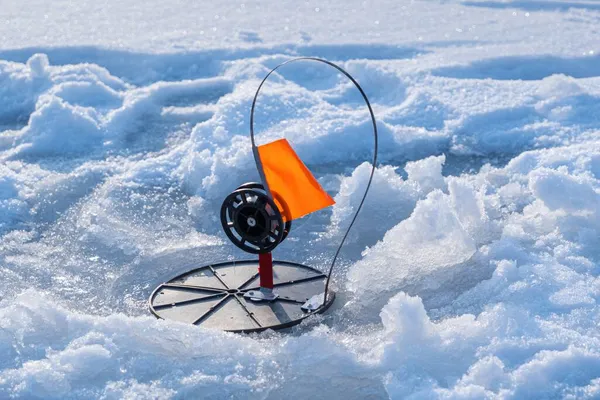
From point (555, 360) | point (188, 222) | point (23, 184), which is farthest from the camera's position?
point (23, 184)

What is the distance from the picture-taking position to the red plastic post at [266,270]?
4.14m

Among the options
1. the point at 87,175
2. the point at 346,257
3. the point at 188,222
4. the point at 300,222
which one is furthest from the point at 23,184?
the point at 346,257

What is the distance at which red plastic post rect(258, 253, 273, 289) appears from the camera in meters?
4.14

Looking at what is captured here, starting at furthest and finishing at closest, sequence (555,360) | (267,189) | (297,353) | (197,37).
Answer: (197,37) < (267,189) < (297,353) < (555,360)

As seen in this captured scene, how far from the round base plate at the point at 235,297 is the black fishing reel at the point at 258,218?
281 mm

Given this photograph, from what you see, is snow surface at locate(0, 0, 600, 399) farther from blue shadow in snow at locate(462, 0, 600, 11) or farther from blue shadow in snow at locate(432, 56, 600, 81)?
blue shadow in snow at locate(462, 0, 600, 11)

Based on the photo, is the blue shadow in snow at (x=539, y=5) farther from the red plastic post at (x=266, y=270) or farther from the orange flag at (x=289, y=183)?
the red plastic post at (x=266, y=270)

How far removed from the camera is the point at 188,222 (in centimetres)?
514

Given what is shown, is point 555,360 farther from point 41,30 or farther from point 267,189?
point 41,30

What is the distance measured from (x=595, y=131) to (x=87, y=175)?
3.76 m

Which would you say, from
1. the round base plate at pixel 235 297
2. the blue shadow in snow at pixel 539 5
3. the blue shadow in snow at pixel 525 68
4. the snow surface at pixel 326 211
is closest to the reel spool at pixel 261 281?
the round base plate at pixel 235 297

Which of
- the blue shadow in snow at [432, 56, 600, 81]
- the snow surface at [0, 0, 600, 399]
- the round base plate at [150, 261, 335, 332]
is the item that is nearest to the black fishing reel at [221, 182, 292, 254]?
the round base plate at [150, 261, 335, 332]

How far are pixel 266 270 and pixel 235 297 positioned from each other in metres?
0.20

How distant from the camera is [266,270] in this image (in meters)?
4.16
